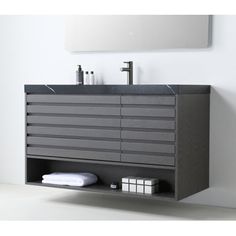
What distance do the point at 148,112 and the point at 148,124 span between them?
0.27ft

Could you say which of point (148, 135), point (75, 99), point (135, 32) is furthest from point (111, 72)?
point (148, 135)

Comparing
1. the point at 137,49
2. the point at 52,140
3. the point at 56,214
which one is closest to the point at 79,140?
the point at 52,140

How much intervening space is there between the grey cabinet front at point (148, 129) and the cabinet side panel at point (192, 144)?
66mm

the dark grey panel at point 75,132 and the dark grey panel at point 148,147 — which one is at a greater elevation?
the dark grey panel at point 75,132

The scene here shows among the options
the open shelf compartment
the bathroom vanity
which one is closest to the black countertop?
the bathroom vanity

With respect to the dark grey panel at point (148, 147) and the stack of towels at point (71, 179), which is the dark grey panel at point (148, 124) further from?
the stack of towels at point (71, 179)

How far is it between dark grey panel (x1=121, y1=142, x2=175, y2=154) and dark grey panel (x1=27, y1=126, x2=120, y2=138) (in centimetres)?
10

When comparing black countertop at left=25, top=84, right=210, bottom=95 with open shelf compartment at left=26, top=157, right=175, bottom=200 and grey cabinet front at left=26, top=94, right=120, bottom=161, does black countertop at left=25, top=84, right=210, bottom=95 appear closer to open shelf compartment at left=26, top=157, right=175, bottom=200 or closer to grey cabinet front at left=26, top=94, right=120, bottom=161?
grey cabinet front at left=26, top=94, right=120, bottom=161

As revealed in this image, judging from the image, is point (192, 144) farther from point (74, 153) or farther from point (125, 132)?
point (74, 153)

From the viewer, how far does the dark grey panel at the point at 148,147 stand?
3616 mm

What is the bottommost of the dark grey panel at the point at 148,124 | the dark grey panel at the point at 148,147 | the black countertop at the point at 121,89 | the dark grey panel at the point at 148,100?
the dark grey panel at the point at 148,147

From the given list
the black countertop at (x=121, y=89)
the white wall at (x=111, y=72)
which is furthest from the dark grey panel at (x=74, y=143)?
the white wall at (x=111, y=72)

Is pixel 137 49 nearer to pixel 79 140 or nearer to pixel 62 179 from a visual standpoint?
pixel 79 140

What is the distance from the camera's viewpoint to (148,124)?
12.1ft
